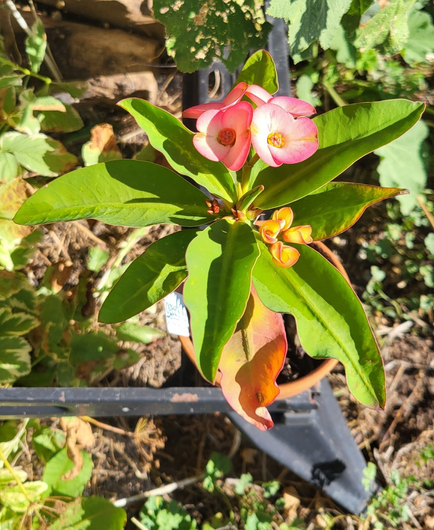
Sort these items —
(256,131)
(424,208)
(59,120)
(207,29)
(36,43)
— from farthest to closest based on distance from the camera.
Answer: (424,208) < (59,120) < (36,43) < (207,29) < (256,131)

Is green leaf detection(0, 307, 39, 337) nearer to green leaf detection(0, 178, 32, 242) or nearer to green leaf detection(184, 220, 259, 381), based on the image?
green leaf detection(0, 178, 32, 242)

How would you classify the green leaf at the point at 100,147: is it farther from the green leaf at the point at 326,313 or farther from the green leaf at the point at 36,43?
the green leaf at the point at 326,313

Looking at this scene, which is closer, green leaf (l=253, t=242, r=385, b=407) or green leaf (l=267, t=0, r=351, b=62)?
green leaf (l=253, t=242, r=385, b=407)

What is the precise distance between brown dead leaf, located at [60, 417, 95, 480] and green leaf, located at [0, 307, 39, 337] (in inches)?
13.7

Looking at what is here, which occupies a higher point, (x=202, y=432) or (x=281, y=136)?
(x=281, y=136)

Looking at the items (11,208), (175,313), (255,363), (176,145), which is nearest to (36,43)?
(11,208)

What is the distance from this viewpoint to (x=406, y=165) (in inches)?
68.7

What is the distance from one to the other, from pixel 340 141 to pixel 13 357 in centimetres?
119

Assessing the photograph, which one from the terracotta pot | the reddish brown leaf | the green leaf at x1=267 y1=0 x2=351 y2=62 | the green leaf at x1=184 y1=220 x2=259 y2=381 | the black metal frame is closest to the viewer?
the green leaf at x1=184 y1=220 x2=259 y2=381

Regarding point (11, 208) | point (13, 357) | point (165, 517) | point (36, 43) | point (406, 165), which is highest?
point (36, 43)

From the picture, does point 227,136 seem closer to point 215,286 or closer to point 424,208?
point 215,286

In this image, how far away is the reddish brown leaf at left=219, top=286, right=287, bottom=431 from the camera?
36.2 inches

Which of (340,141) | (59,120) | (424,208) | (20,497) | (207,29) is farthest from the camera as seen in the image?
(424,208)

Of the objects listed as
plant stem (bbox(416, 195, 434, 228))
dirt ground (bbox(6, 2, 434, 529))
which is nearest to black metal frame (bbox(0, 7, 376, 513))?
dirt ground (bbox(6, 2, 434, 529))
